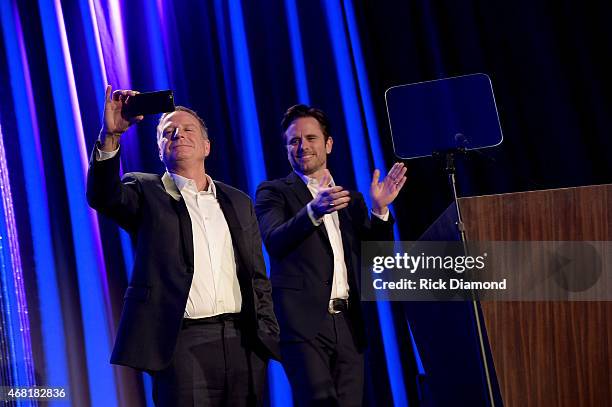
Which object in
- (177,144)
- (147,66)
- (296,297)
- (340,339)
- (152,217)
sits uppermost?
(147,66)

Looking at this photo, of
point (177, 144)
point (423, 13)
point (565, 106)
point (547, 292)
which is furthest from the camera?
point (423, 13)

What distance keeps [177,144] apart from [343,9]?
5.77 feet

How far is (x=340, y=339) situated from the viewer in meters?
2.29

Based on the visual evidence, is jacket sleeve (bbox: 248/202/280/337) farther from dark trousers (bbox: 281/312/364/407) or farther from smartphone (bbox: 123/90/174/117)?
smartphone (bbox: 123/90/174/117)

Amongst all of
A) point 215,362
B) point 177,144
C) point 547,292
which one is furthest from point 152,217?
point 547,292

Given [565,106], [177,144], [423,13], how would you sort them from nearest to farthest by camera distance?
1. [177,144]
2. [565,106]
3. [423,13]

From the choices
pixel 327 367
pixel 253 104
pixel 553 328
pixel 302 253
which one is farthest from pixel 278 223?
pixel 253 104

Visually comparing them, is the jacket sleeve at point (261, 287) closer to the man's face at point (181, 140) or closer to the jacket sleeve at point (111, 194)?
the man's face at point (181, 140)

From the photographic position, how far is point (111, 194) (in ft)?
6.31

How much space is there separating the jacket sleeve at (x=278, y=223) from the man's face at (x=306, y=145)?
5.8 inches

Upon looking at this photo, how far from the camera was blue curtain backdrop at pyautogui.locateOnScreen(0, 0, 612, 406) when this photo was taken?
3.31 m

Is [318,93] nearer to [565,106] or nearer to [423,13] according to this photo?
[423,13]

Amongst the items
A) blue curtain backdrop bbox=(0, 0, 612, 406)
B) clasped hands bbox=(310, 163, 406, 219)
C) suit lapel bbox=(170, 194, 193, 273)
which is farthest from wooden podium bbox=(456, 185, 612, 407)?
blue curtain backdrop bbox=(0, 0, 612, 406)

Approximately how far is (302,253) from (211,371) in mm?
588
